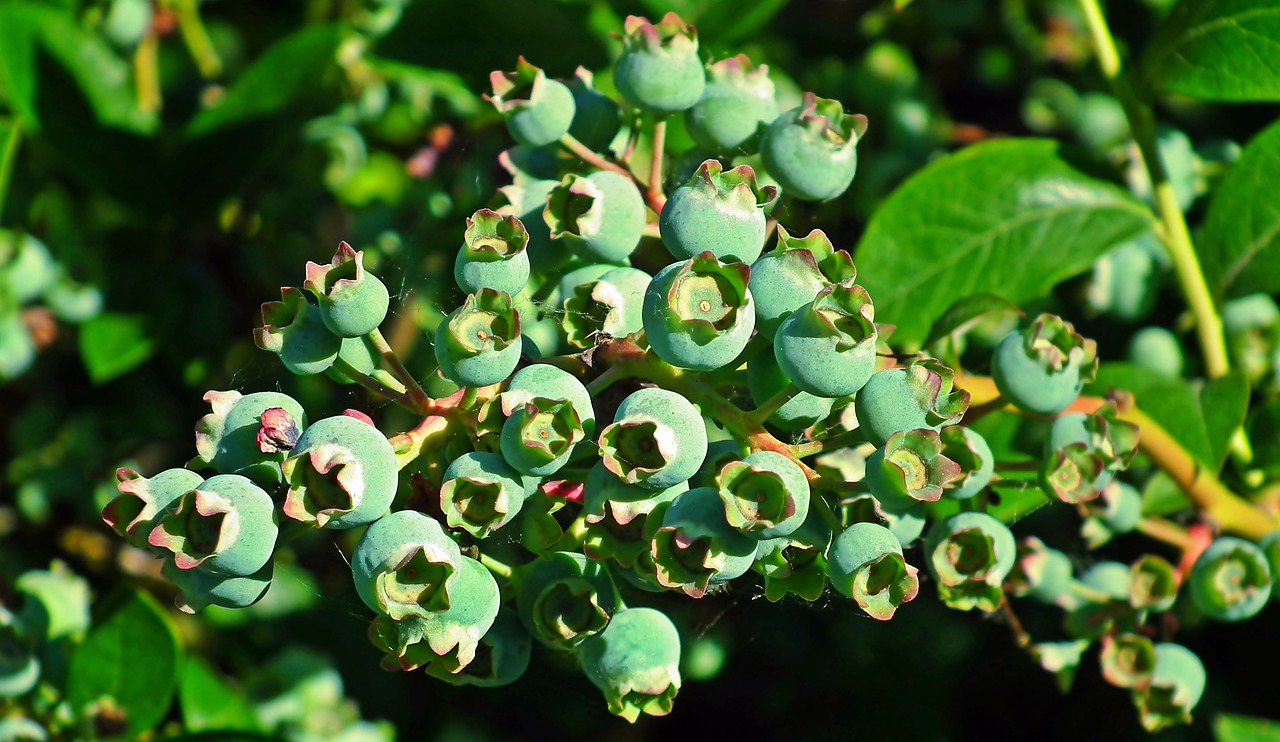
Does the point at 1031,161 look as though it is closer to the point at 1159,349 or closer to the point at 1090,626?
the point at 1159,349

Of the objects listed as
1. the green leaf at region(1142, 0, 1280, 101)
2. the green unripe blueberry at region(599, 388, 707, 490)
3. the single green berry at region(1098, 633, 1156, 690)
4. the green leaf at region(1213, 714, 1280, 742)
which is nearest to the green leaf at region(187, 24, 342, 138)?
the green unripe blueberry at region(599, 388, 707, 490)

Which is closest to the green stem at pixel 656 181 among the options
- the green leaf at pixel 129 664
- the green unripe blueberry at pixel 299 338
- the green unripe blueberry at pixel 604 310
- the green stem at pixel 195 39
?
the green unripe blueberry at pixel 604 310

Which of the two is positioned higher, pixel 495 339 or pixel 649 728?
pixel 495 339

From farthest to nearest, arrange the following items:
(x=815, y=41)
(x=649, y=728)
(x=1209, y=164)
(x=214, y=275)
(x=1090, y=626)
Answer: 1. (x=649, y=728)
2. (x=815, y=41)
3. (x=214, y=275)
4. (x=1209, y=164)
5. (x=1090, y=626)

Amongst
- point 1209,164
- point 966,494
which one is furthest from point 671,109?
point 1209,164

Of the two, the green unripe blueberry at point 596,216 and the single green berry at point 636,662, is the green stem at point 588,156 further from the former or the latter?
the single green berry at point 636,662

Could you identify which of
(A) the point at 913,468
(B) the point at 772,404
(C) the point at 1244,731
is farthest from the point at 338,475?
(C) the point at 1244,731
